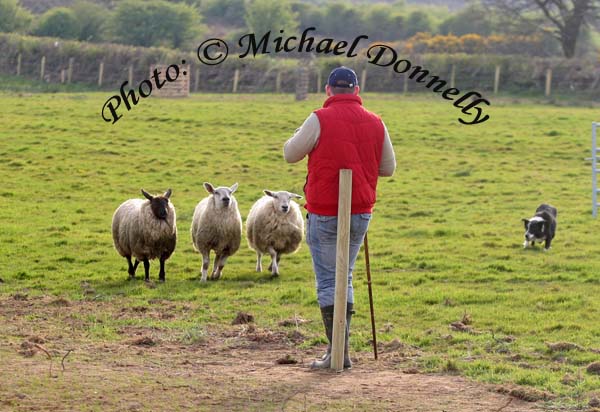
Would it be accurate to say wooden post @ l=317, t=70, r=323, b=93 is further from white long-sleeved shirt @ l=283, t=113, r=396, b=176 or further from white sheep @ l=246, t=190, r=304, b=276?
white long-sleeved shirt @ l=283, t=113, r=396, b=176

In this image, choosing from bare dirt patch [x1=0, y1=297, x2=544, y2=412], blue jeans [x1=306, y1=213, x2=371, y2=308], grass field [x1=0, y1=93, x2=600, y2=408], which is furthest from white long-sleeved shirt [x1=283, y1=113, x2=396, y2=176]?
grass field [x1=0, y1=93, x2=600, y2=408]

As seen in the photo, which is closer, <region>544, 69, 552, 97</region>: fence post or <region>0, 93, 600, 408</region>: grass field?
<region>0, 93, 600, 408</region>: grass field

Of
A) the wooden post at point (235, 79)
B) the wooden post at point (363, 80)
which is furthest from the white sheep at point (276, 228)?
the wooden post at point (363, 80)

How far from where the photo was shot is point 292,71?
44.7 meters

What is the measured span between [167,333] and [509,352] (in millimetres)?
3303

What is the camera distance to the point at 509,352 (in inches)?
380

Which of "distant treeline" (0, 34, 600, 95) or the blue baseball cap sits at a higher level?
"distant treeline" (0, 34, 600, 95)

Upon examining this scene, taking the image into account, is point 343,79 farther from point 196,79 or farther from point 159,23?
point 159,23

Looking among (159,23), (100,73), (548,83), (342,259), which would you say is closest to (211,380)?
(342,259)

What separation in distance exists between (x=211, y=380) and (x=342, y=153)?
2.04 m

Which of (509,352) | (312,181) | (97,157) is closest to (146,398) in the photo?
(312,181)

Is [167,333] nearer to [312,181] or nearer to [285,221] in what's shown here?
[312,181]

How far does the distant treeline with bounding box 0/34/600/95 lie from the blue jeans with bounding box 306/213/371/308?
3561cm

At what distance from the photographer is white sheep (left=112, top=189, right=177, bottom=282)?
14.7m
